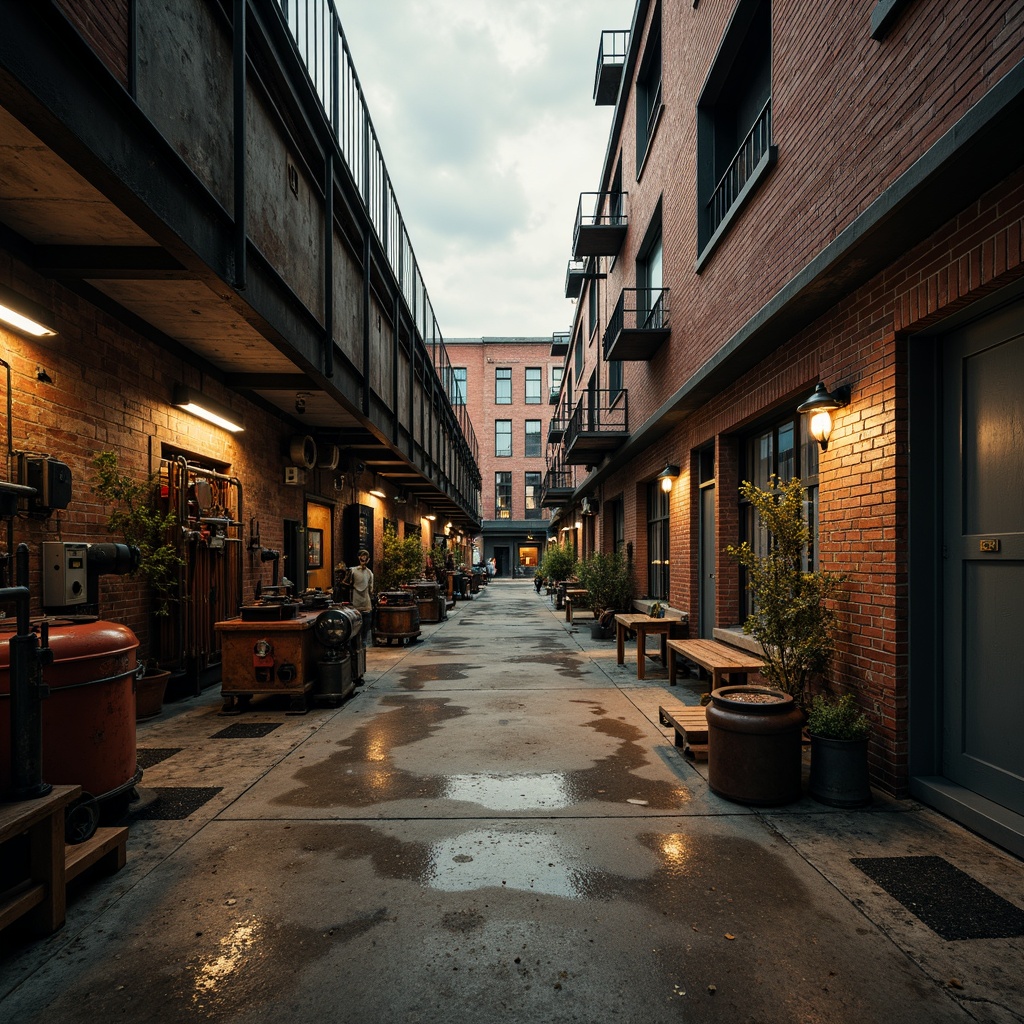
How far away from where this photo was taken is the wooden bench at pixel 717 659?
239 inches

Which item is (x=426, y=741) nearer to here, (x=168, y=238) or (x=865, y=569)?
A: (x=865, y=569)

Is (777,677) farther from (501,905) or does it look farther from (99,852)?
(99,852)

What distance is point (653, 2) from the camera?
37.4 ft

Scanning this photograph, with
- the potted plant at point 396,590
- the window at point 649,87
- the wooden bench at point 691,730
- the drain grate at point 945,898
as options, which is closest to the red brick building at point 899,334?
the drain grate at point 945,898

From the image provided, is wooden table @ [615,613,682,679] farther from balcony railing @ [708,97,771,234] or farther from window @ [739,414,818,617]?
balcony railing @ [708,97,771,234]

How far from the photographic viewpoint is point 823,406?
5086 millimetres

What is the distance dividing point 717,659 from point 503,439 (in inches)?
1688

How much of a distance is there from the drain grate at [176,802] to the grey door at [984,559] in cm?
503

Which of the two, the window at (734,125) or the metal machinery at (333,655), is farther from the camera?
the metal machinery at (333,655)

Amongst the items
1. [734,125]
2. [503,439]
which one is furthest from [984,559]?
[503,439]

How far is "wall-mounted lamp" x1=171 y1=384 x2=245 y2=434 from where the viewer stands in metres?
7.26

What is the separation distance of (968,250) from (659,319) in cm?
739

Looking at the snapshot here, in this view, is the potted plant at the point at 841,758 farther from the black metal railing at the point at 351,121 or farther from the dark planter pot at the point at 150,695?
the black metal railing at the point at 351,121

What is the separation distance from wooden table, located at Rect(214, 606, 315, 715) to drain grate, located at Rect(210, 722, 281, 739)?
46 cm
